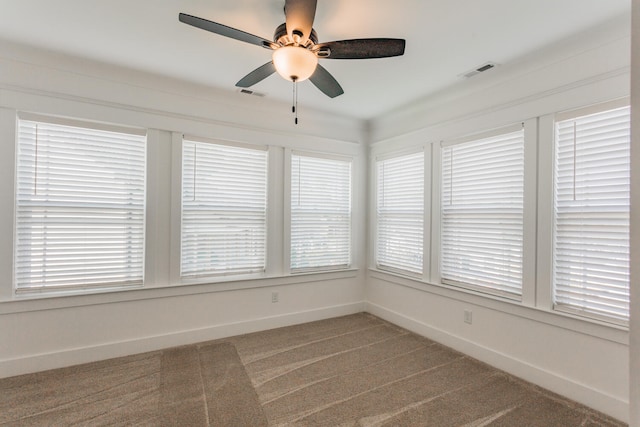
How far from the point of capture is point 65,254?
114 inches

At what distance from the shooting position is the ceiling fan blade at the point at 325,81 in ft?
7.45

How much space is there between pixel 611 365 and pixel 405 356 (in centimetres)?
154

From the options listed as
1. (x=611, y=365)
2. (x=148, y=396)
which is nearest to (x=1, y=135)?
(x=148, y=396)

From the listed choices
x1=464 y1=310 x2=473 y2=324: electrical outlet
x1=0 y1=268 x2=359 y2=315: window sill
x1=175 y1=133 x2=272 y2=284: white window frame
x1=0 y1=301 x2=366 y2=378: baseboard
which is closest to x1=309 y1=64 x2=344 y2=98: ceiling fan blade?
x1=175 y1=133 x2=272 y2=284: white window frame

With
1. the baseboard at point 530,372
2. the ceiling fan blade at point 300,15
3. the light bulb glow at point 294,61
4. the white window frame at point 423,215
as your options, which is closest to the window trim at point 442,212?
the white window frame at point 423,215

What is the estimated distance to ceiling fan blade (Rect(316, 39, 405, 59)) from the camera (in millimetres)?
1921

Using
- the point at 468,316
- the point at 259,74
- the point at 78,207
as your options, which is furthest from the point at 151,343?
the point at 468,316

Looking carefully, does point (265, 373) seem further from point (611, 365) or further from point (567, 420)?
point (611, 365)

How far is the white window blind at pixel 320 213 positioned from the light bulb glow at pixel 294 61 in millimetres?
2061

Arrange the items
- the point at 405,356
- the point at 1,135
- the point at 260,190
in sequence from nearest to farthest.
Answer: the point at 1,135 → the point at 405,356 → the point at 260,190

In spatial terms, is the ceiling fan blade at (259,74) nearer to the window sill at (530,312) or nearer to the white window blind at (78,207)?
the white window blind at (78,207)

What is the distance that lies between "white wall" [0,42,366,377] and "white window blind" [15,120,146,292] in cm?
10

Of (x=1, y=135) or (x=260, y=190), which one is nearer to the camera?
(x=1, y=135)

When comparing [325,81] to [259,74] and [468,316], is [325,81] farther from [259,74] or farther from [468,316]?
[468,316]
